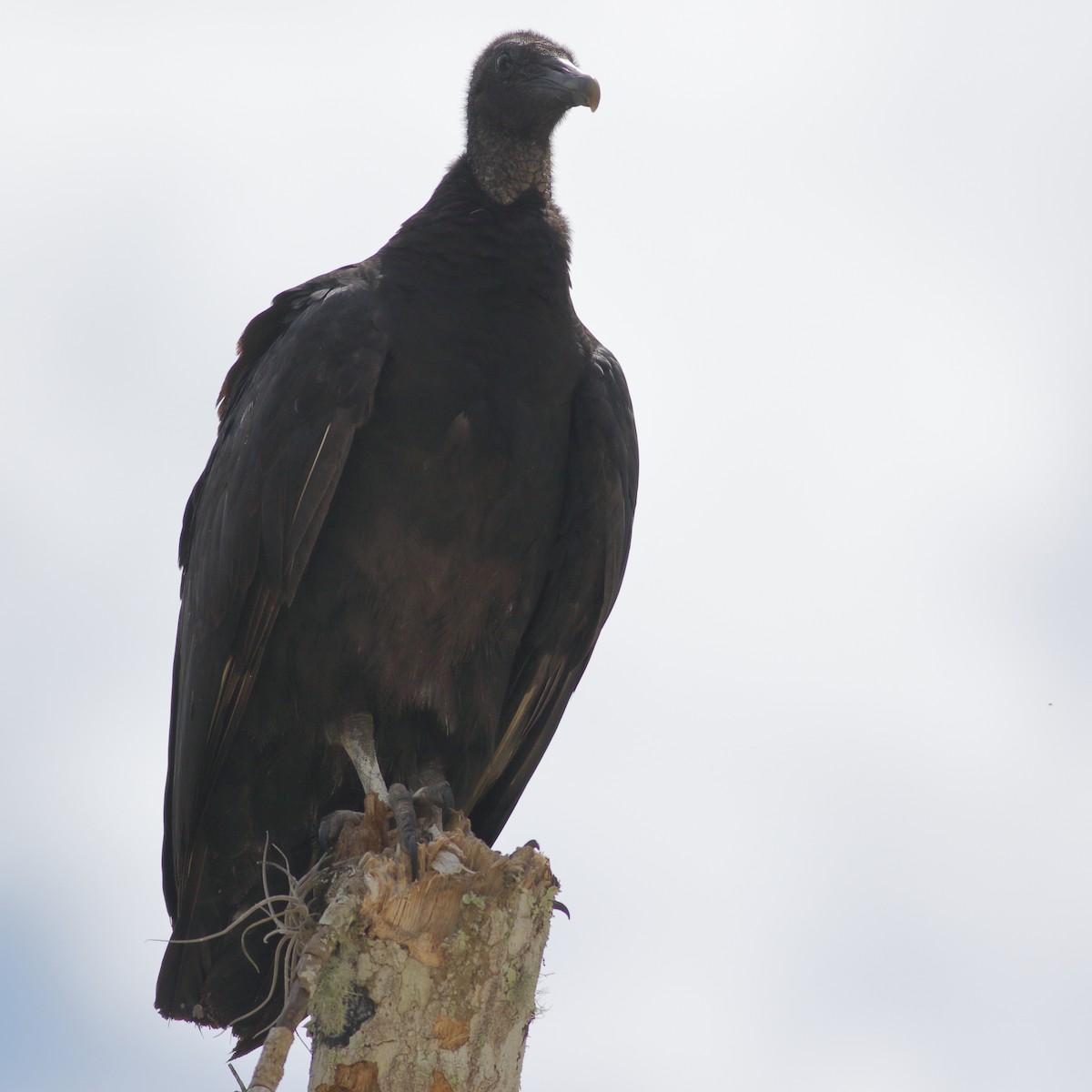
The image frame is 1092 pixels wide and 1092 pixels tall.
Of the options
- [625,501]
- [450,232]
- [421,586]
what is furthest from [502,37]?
[421,586]

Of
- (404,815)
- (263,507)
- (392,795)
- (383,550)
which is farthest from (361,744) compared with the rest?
(263,507)

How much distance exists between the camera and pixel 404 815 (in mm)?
3668

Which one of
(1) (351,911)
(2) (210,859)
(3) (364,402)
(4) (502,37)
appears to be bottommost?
(1) (351,911)

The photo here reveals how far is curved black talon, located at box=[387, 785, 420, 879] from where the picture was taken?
3400 millimetres

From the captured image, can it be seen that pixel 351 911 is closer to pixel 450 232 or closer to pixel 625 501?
pixel 625 501

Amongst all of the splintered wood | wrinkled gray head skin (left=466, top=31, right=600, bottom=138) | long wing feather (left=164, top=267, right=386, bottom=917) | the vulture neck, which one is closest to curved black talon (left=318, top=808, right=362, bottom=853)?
long wing feather (left=164, top=267, right=386, bottom=917)

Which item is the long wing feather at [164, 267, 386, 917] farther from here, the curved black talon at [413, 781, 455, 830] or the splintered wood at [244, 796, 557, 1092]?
the splintered wood at [244, 796, 557, 1092]

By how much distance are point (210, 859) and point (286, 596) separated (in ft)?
2.74

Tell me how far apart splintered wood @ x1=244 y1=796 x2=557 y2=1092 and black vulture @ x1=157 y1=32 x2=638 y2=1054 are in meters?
0.88

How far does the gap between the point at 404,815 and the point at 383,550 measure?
2.31 feet

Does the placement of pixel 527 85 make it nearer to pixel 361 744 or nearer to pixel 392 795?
pixel 361 744

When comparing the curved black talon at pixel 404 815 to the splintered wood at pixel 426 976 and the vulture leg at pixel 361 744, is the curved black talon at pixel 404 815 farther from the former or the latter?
the splintered wood at pixel 426 976

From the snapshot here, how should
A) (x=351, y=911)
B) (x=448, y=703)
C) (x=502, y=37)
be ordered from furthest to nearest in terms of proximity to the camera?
(x=502, y=37) → (x=448, y=703) → (x=351, y=911)

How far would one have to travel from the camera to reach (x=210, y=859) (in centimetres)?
416
